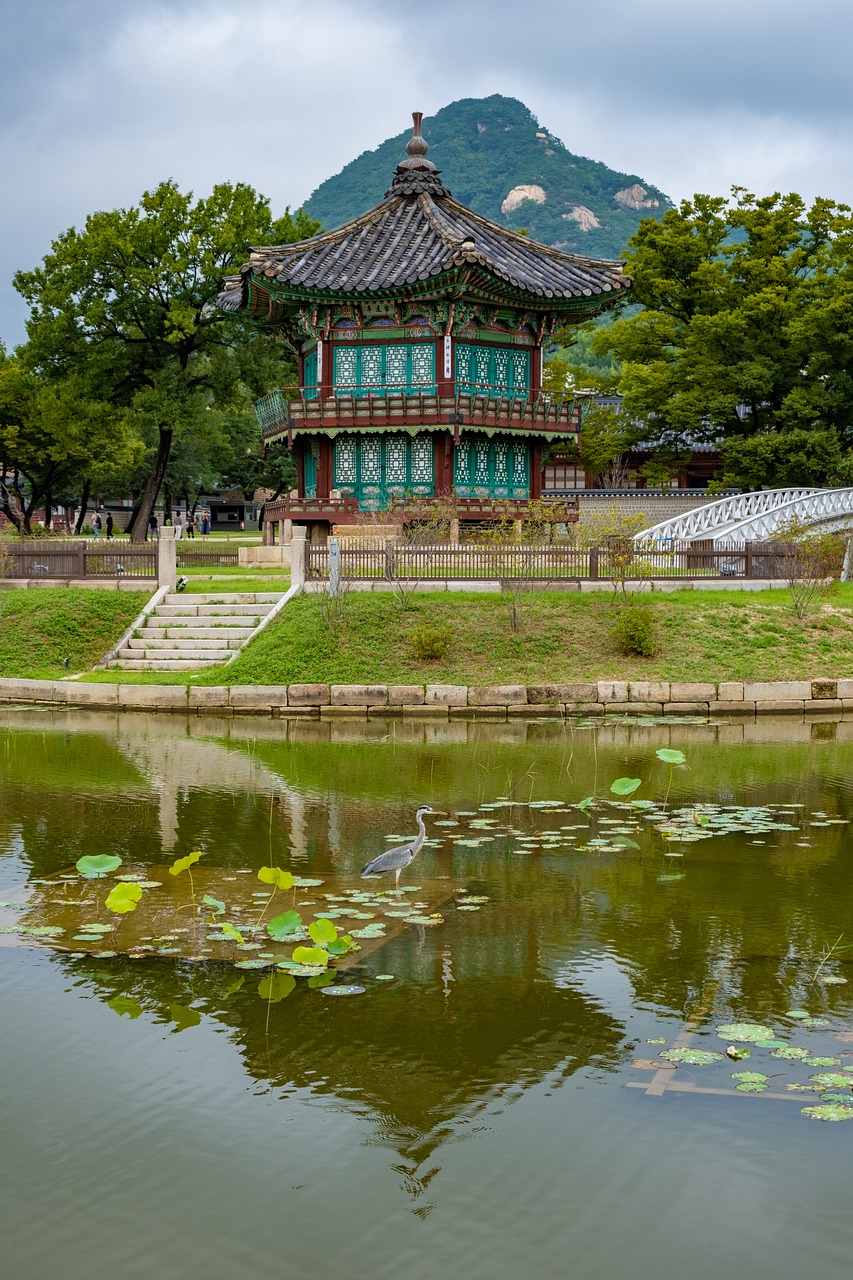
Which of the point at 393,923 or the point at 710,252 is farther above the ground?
the point at 710,252

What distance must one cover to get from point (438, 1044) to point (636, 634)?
60.4 feet

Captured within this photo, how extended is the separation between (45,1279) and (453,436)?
33.3 metres

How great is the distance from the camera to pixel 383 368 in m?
39.3

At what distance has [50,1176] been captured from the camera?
21.4ft

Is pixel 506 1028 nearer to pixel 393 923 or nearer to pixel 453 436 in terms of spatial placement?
pixel 393 923

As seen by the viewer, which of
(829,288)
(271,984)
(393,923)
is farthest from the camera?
(829,288)

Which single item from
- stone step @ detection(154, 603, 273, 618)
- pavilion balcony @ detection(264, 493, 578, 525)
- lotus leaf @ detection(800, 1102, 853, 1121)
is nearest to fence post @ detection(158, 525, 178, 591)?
stone step @ detection(154, 603, 273, 618)

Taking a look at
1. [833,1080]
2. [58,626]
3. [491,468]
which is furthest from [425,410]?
[833,1080]

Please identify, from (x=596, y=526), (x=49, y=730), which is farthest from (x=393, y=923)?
(x=596, y=526)

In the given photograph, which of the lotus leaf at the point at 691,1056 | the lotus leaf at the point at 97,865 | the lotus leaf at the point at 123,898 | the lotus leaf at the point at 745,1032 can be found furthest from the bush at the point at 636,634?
the lotus leaf at the point at 691,1056

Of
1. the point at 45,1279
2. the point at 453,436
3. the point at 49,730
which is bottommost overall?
the point at 45,1279

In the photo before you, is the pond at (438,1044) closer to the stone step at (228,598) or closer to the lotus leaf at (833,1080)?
the lotus leaf at (833,1080)

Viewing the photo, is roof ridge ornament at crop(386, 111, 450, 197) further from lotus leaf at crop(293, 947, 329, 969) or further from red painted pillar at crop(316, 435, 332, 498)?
lotus leaf at crop(293, 947, 329, 969)

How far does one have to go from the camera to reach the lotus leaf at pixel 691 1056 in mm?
7793
